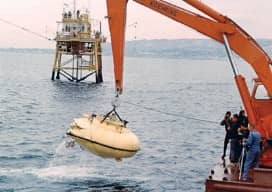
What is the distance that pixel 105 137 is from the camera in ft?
65.1

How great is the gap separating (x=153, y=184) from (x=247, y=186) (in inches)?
355

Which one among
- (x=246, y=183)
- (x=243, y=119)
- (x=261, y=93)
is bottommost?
(x=246, y=183)

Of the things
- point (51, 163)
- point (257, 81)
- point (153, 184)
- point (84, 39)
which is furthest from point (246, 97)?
point (84, 39)

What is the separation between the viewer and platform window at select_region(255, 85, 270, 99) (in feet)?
67.1

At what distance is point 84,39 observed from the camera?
93.8 m

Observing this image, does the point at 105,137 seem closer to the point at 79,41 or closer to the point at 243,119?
the point at 243,119

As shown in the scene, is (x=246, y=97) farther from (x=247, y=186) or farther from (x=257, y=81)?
(x=247, y=186)

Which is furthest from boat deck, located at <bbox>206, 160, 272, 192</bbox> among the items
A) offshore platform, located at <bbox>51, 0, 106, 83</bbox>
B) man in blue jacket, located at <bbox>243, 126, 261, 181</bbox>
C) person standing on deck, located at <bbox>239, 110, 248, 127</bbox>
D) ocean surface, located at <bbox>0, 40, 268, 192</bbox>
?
offshore platform, located at <bbox>51, 0, 106, 83</bbox>

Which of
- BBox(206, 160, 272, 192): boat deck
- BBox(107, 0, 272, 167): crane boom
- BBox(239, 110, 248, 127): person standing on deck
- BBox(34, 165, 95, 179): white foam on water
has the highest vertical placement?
BBox(107, 0, 272, 167): crane boom

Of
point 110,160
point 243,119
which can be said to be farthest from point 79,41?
point 243,119

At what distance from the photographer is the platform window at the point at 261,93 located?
67.1 feet

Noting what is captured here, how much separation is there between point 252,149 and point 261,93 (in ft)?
9.17

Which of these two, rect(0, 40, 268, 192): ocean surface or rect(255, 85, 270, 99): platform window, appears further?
rect(0, 40, 268, 192): ocean surface

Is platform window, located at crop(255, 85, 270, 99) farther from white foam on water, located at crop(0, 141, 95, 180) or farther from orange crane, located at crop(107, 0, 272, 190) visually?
white foam on water, located at crop(0, 141, 95, 180)
